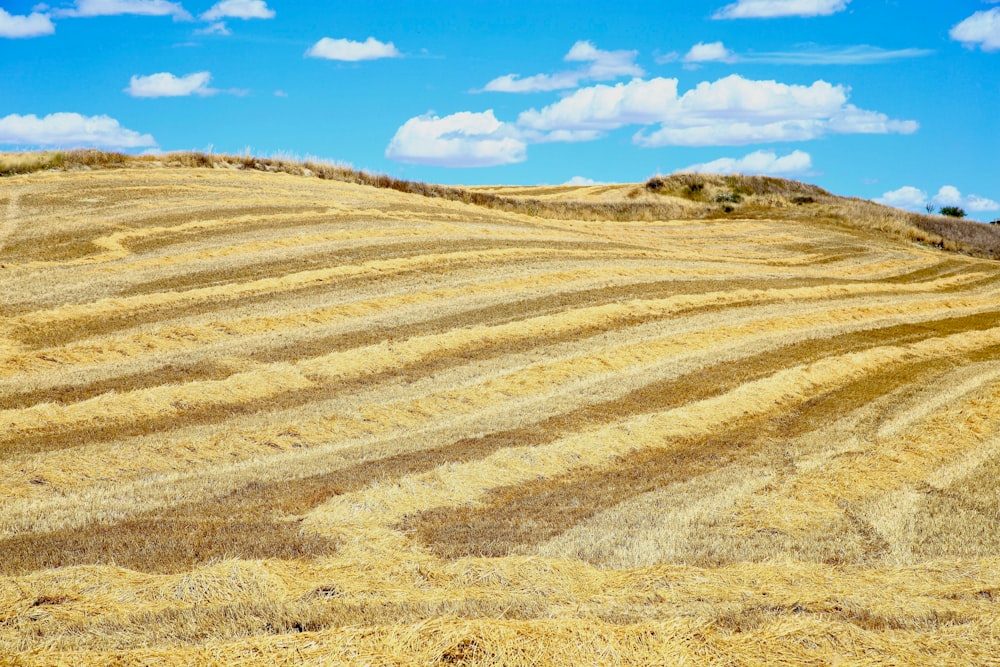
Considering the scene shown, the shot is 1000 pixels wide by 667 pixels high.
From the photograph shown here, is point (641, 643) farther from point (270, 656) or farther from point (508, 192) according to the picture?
point (508, 192)

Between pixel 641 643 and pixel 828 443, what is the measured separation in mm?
10452

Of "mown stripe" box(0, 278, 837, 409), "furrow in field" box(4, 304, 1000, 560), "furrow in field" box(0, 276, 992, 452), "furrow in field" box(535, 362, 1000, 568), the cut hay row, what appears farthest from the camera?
"mown stripe" box(0, 278, 837, 409)

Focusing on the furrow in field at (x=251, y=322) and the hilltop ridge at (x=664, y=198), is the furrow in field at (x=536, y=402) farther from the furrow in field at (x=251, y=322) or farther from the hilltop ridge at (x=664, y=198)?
the hilltop ridge at (x=664, y=198)

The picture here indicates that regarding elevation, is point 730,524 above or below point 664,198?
below

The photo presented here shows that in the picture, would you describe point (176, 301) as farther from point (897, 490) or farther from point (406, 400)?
point (897, 490)

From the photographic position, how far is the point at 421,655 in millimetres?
7832

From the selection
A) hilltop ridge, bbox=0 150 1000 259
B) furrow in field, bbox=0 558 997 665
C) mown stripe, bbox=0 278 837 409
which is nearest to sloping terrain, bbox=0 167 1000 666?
furrow in field, bbox=0 558 997 665

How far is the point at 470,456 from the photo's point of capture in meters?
15.9

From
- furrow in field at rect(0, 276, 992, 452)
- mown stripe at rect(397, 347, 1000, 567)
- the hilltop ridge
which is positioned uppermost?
the hilltop ridge

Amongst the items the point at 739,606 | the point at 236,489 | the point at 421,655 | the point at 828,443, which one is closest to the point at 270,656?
the point at 421,655

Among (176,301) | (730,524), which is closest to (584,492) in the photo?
(730,524)

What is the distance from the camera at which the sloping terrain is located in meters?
9.00

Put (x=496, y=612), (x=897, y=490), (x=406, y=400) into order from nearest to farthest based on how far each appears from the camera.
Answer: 1. (x=496, y=612)
2. (x=897, y=490)
3. (x=406, y=400)

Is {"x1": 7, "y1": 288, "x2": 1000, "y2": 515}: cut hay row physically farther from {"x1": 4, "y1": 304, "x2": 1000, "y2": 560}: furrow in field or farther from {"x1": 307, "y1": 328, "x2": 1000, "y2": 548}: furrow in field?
{"x1": 307, "y1": 328, "x2": 1000, "y2": 548}: furrow in field
